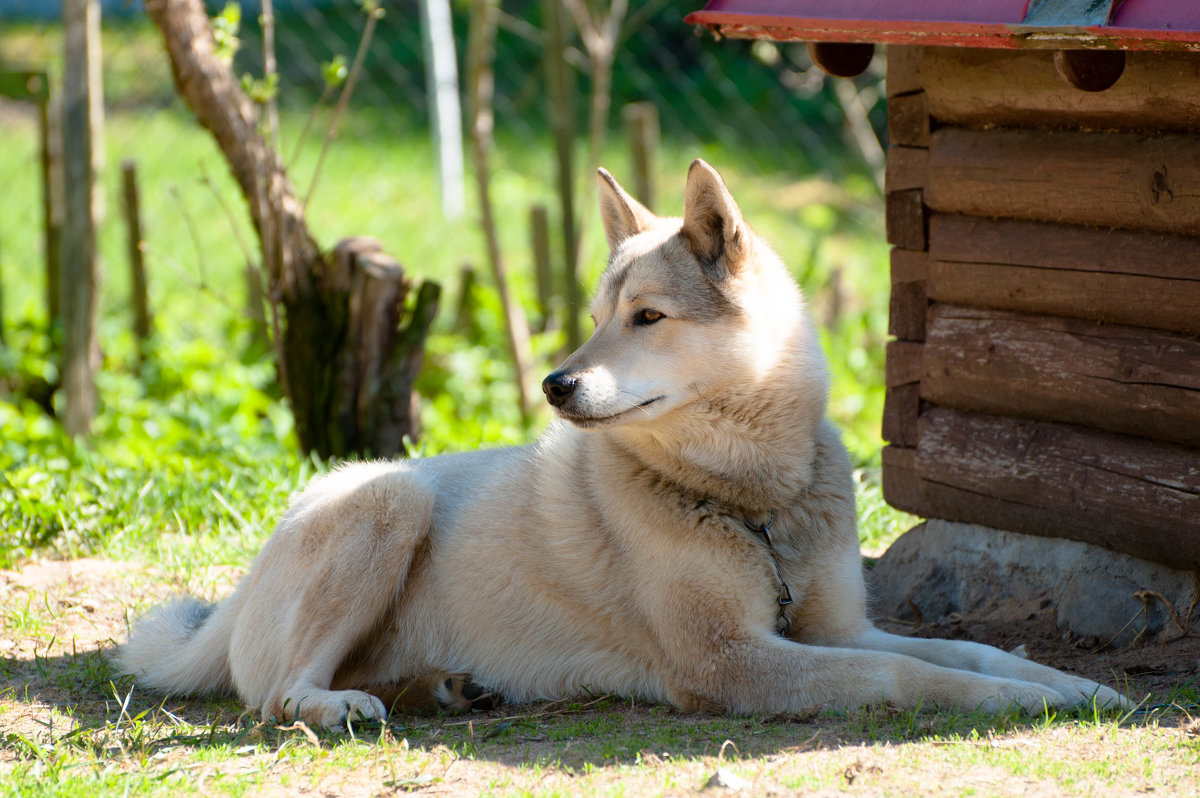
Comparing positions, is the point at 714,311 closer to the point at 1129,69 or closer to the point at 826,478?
the point at 826,478

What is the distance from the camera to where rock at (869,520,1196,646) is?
3854mm

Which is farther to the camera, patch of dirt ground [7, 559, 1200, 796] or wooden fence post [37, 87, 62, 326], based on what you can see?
wooden fence post [37, 87, 62, 326]

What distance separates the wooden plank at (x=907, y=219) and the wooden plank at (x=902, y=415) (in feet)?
1.81

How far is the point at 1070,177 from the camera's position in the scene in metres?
3.84

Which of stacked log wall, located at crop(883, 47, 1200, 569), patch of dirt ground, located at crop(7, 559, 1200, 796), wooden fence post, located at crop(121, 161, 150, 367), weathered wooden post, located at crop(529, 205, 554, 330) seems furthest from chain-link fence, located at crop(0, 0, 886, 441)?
patch of dirt ground, located at crop(7, 559, 1200, 796)

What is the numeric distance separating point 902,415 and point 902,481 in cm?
26

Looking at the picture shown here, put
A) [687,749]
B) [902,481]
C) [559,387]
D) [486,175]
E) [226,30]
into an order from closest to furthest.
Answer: [687,749] → [559,387] → [902,481] → [226,30] → [486,175]

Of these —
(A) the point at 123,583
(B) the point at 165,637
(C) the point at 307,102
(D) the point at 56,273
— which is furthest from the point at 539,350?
(C) the point at 307,102

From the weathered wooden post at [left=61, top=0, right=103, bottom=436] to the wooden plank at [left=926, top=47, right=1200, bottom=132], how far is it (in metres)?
4.37

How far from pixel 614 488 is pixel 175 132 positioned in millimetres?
11626

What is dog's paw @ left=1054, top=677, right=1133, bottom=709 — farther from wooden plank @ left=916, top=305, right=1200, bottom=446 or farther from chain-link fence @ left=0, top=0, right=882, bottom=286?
chain-link fence @ left=0, top=0, right=882, bottom=286

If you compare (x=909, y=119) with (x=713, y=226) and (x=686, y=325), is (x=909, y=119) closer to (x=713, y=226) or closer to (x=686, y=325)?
(x=713, y=226)

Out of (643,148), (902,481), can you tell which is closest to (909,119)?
(902,481)

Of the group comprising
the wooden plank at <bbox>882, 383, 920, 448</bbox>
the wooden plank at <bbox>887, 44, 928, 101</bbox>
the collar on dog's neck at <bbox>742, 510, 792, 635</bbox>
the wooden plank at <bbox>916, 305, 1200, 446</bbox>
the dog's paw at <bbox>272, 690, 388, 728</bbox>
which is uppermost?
the wooden plank at <bbox>887, 44, 928, 101</bbox>
